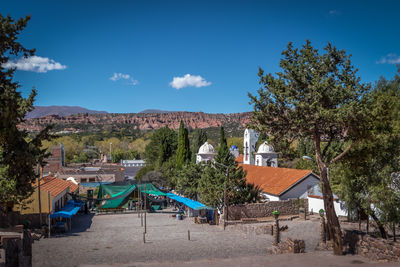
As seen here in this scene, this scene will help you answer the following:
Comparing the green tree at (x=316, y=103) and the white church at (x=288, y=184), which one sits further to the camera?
the white church at (x=288, y=184)

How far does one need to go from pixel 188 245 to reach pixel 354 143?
10.0 metres

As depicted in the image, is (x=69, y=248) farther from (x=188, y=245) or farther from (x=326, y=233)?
(x=326, y=233)

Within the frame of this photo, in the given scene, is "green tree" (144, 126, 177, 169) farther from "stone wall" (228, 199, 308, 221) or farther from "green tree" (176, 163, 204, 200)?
"stone wall" (228, 199, 308, 221)

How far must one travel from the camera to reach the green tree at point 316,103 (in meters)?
15.0

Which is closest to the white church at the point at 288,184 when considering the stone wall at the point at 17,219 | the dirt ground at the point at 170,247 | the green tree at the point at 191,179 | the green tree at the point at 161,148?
the green tree at the point at 191,179

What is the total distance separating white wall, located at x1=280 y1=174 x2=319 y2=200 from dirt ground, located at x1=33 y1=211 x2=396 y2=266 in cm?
619

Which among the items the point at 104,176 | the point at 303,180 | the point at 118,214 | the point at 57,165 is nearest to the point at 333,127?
the point at 303,180

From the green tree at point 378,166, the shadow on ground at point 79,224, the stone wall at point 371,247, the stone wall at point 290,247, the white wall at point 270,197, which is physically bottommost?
the shadow on ground at point 79,224

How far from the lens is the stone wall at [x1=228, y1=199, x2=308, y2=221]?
31219 millimetres

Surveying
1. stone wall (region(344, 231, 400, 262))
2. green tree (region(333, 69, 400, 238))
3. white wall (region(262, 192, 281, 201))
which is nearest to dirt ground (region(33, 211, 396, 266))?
stone wall (region(344, 231, 400, 262))

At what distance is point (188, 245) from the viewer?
65.5ft

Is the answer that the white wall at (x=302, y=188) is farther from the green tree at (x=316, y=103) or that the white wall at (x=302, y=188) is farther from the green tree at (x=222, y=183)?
the green tree at (x=316, y=103)

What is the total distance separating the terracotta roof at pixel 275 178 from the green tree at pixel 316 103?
61.7ft

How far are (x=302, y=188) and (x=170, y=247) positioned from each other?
19.7 meters
